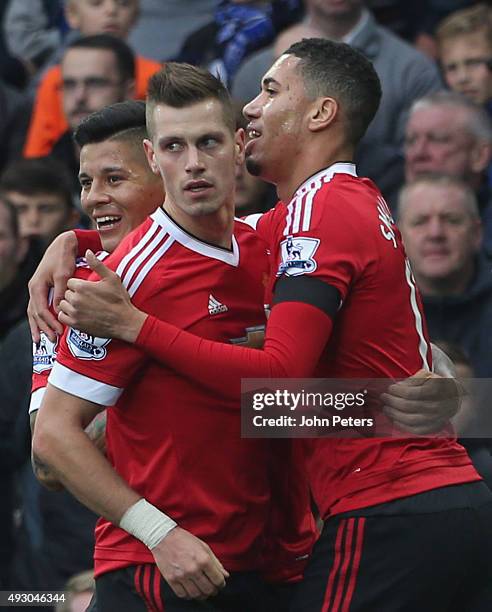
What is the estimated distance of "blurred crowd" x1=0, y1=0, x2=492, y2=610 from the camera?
280 inches

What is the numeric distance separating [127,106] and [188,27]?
A: 498 centimetres

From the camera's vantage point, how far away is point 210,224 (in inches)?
189

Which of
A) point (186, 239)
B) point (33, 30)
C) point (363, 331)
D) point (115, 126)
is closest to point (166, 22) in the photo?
point (33, 30)

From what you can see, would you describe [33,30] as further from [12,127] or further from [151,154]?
[151,154]

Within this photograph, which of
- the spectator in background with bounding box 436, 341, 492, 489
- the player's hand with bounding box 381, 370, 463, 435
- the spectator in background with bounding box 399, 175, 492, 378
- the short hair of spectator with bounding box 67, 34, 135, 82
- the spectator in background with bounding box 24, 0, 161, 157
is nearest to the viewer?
the player's hand with bounding box 381, 370, 463, 435

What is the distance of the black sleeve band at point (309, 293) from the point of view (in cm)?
448

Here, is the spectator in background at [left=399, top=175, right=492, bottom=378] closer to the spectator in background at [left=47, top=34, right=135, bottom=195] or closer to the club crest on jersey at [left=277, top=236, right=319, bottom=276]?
the spectator in background at [left=47, top=34, right=135, bottom=195]

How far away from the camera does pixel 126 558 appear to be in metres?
4.76

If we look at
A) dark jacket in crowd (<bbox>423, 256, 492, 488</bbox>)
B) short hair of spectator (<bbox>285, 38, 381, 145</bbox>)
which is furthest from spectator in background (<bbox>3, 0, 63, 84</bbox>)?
short hair of spectator (<bbox>285, 38, 381, 145</bbox>)

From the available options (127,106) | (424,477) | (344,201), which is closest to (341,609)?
(424,477)

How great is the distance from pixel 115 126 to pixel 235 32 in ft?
14.1

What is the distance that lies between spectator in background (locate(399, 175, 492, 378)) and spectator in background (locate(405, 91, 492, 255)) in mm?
483

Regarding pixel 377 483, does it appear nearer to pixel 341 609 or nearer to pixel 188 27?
pixel 341 609

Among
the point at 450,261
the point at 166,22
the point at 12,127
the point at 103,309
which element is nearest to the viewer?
the point at 103,309
